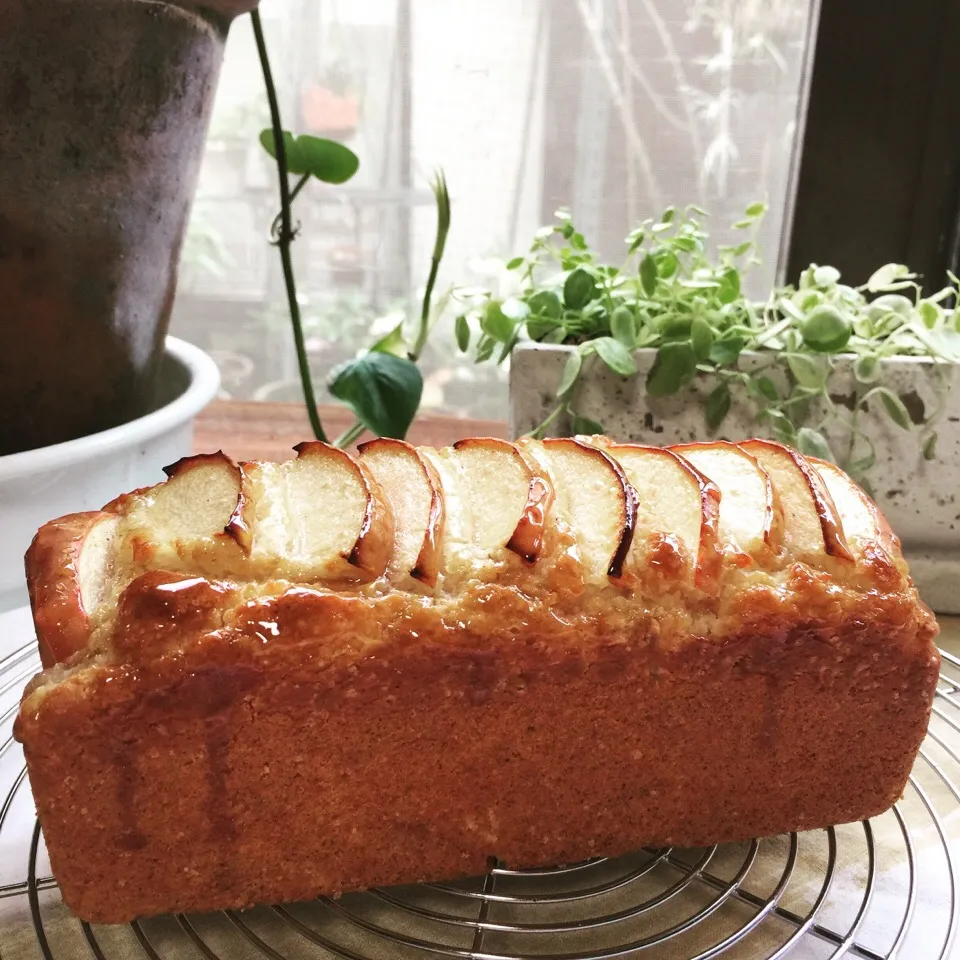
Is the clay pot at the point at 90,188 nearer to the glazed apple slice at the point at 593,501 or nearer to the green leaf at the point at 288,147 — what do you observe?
the green leaf at the point at 288,147

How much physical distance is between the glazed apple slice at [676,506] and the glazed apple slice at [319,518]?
1.08 feet

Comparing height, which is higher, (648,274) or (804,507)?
(648,274)

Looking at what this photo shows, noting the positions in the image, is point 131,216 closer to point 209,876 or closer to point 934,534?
point 209,876

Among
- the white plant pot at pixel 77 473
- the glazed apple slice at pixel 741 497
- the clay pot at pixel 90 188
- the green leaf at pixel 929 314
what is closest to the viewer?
the glazed apple slice at pixel 741 497

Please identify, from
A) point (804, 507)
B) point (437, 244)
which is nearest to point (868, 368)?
point (804, 507)

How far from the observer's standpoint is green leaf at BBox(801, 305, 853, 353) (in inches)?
61.9

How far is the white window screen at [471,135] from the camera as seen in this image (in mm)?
1900

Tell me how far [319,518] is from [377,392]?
75cm

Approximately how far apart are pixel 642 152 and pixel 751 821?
145 centimetres

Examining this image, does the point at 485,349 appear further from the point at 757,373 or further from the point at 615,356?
the point at 757,373

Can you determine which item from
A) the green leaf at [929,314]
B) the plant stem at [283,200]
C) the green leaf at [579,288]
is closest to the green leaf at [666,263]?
the green leaf at [579,288]

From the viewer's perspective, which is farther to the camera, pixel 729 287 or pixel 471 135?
pixel 471 135

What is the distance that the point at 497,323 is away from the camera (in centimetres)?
173

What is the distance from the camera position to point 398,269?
2.12 m
